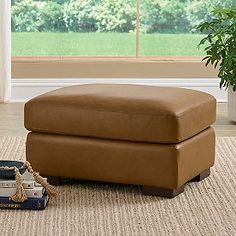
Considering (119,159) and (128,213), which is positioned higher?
(119,159)

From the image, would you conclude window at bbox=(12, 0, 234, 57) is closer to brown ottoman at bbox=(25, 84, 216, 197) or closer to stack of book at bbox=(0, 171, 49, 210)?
brown ottoman at bbox=(25, 84, 216, 197)

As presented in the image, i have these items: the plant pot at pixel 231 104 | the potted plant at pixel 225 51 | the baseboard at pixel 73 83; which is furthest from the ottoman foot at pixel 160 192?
the baseboard at pixel 73 83

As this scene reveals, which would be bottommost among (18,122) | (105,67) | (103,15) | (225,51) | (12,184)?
(18,122)

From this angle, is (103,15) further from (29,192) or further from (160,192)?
(29,192)

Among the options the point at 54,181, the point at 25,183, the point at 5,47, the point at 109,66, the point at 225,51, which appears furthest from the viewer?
the point at 109,66

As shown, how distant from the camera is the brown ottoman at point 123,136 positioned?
11.5 feet

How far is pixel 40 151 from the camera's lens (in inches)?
147

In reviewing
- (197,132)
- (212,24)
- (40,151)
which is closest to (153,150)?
(197,132)

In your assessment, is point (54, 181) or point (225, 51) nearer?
point (54, 181)

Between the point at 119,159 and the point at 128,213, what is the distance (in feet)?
0.98

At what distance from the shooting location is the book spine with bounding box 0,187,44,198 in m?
3.36

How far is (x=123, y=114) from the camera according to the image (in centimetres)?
355

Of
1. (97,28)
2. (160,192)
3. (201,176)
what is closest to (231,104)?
(97,28)

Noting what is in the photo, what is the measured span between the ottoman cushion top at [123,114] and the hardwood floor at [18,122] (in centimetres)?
126
